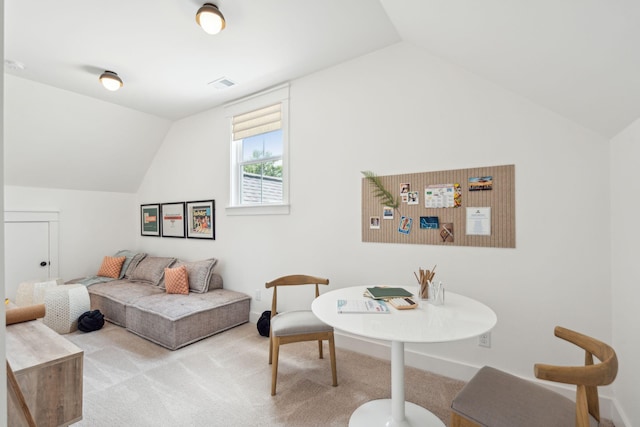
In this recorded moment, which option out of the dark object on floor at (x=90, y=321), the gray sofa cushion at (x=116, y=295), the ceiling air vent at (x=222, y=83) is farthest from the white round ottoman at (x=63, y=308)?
the ceiling air vent at (x=222, y=83)

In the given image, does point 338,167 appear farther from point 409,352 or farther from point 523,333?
point 523,333

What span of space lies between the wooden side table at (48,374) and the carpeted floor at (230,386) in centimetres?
45

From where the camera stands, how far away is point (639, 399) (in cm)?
148

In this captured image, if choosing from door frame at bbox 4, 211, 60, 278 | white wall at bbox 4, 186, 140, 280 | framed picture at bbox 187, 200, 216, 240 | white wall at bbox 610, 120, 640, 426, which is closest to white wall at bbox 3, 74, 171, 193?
white wall at bbox 4, 186, 140, 280

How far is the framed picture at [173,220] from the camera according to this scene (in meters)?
4.34

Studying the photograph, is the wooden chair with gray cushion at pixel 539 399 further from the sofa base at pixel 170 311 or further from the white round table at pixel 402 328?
the sofa base at pixel 170 311

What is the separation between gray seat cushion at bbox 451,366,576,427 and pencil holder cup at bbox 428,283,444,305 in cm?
46

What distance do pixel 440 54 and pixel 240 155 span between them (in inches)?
99.1

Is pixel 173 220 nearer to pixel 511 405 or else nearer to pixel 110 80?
pixel 110 80

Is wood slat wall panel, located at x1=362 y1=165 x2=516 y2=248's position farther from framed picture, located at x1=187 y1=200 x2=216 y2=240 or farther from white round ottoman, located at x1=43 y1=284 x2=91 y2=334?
white round ottoman, located at x1=43 y1=284 x2=91 y2=334

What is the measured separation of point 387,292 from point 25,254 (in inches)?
192

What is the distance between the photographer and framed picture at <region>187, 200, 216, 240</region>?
12.9 feet

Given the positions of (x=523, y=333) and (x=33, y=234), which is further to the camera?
(x=33, y=234)

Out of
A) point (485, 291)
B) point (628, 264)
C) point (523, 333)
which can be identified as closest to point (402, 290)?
point (485, 291)
